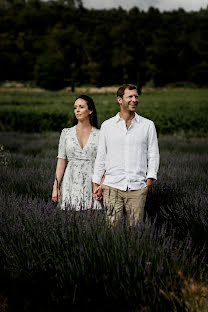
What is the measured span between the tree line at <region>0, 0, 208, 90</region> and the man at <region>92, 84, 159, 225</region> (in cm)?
2436

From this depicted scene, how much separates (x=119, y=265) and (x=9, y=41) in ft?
185

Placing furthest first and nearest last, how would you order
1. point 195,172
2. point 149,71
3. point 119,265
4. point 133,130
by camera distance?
point 149,71, point 195,172, point 133,130, point 119,265

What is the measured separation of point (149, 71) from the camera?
37438 mm

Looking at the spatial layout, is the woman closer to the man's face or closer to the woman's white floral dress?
the woman's white floral dress

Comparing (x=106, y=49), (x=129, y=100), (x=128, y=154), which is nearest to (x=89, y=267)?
(x=128, y=154)

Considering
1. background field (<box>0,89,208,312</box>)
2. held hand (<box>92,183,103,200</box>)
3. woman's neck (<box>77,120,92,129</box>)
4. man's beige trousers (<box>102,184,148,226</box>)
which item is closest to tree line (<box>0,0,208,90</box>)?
woman's neck (<box>77,120,92,129</box>)

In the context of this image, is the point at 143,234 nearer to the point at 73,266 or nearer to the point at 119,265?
the point at 119,265

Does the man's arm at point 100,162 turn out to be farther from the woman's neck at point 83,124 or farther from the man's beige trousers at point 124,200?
the woman's neck at point 83,124

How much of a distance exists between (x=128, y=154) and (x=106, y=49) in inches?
1459

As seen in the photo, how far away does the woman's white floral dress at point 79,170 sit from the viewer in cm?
314

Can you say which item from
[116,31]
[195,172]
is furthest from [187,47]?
[195,172]

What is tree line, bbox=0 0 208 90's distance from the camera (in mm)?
32406

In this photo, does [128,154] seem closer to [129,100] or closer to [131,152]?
[131,152]

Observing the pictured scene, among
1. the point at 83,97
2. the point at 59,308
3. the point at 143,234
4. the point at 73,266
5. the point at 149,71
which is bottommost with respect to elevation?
the point at 59,308
